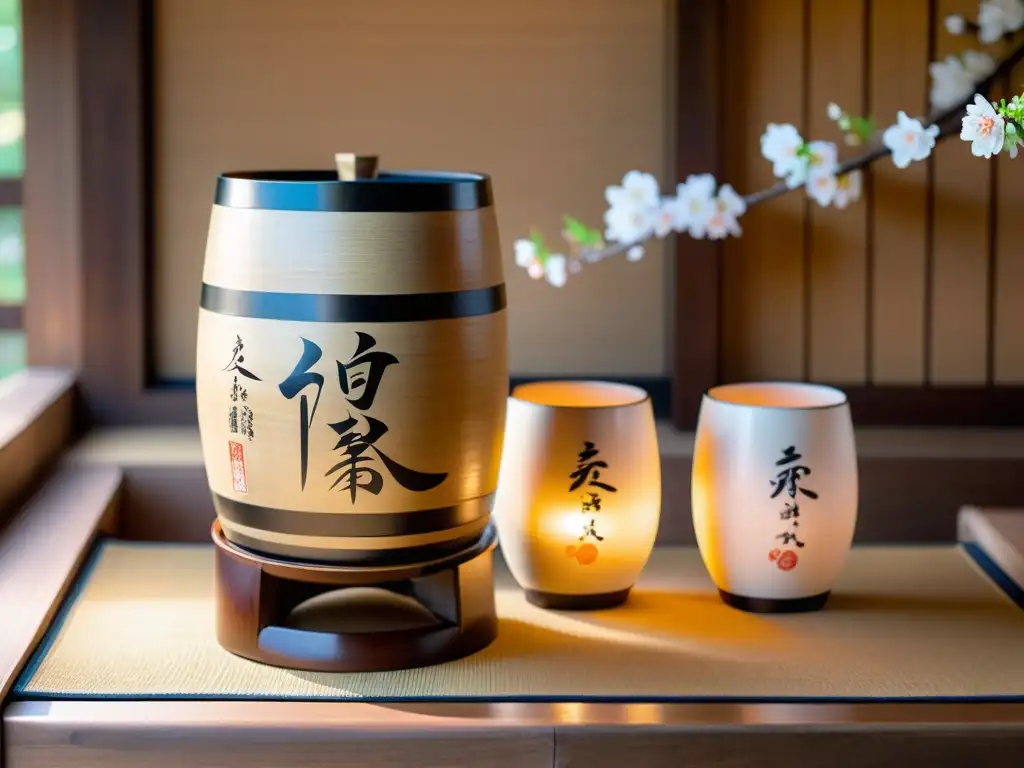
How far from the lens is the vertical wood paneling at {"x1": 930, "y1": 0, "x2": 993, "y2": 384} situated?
5.98 feet

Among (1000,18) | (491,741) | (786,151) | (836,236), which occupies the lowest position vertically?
(491,741)

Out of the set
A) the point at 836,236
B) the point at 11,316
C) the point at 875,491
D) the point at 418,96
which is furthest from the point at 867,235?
the point at 11,316

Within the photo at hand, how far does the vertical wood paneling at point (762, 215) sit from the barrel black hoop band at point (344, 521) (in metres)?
0.74

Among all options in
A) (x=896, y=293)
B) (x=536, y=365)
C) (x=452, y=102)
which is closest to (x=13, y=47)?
(x=452, y=102)

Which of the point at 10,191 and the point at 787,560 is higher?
the point at 10,191

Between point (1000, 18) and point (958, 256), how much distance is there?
0.30 m

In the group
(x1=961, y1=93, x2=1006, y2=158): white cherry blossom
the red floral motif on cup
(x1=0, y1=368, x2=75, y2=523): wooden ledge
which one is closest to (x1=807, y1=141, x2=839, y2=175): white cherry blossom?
the red floral motif on cup

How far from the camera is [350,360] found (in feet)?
3.74

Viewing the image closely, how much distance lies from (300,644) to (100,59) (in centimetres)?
94

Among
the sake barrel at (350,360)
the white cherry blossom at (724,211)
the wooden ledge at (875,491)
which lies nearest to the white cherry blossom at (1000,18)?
the white cherry blossom at (724,211)

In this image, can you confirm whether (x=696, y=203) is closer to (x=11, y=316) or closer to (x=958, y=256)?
(x=958, y=256)

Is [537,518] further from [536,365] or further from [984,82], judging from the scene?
[984,82]

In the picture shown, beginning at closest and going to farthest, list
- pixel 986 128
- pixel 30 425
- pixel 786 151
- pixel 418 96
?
pixel 986 128, pixel 30 425, pixel 786 151, pixel 418 96

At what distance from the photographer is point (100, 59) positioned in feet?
5.98
